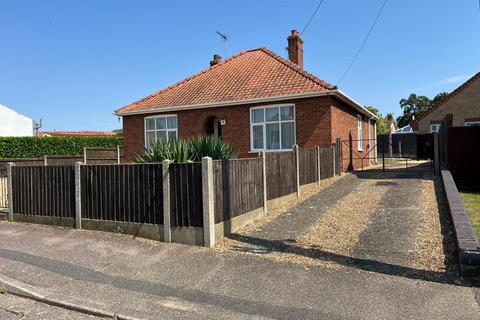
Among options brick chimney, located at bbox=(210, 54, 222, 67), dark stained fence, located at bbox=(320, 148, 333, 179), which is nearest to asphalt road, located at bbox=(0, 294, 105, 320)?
dark stained fence, located at bbox=(320, 148, 333, 179)

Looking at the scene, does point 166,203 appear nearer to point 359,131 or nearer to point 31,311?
point 31,311

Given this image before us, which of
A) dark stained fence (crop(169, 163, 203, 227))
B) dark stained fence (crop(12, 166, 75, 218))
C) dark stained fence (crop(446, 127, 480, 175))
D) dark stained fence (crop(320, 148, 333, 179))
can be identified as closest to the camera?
dark stained fence (crop(169, 163, 203, 227))

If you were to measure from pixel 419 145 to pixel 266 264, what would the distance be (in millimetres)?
20537

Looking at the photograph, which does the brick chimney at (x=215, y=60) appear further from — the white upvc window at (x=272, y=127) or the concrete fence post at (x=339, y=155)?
the concrete fence post at (x=339, y=155)

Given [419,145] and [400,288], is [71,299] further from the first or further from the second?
[419,145]

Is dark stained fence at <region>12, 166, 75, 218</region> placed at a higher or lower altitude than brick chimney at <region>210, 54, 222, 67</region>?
lower

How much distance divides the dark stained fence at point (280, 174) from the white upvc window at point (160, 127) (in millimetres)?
8964

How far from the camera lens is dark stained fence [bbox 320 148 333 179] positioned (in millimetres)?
13688

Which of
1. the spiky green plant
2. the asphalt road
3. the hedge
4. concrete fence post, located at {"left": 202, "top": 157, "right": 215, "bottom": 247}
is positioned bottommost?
the asphalt road

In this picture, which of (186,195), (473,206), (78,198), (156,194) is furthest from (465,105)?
(78,198)

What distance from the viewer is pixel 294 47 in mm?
20125

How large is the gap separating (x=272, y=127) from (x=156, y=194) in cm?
970

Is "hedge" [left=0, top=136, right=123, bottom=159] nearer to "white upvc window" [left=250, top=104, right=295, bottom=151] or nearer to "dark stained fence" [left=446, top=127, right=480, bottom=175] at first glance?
"white upvc window" [left=250, top=104, right=295, bottom=151]

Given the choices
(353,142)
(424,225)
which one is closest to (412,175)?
(353,142)
